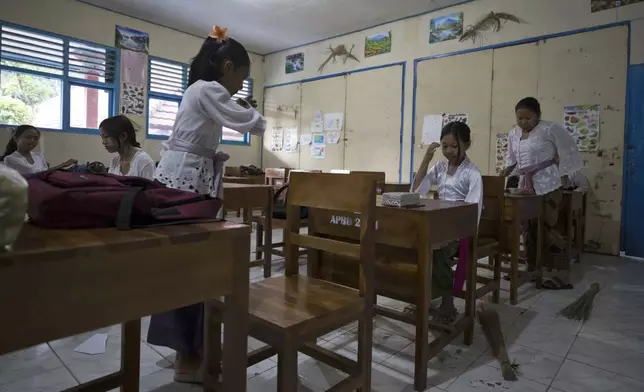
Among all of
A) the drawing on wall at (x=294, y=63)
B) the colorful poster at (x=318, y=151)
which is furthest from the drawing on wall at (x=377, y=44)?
the colorful poster at (x=318, y=151)

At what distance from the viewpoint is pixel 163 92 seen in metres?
5.85

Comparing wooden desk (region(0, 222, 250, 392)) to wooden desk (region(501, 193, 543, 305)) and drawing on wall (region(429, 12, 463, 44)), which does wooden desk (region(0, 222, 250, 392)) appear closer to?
wooden desk (region(501, 193, 543, 305))

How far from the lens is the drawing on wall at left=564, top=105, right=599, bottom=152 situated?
12.7ft

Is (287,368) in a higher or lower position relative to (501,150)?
lower

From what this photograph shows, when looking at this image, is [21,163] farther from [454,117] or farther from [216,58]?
[454,117]

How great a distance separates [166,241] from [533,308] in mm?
2391

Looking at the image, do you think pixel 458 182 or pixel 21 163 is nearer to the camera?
pixel 458 182

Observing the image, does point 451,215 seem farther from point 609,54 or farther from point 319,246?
point 609,54

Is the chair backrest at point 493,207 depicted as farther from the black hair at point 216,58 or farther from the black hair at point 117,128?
the black hair at point 117,128

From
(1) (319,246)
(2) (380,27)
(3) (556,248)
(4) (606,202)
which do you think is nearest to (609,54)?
(4) (606,202)

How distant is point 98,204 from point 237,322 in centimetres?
35

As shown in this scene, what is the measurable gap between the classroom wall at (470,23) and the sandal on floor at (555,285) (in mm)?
2207

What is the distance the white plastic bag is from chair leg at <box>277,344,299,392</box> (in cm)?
67

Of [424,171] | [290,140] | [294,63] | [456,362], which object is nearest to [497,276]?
[424,171]
